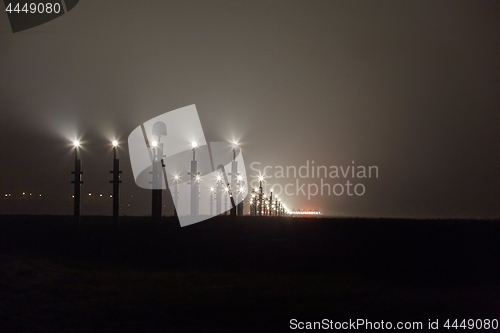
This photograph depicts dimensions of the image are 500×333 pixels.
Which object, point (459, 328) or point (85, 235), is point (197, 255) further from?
point (459, 328)

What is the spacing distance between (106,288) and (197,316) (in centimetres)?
480

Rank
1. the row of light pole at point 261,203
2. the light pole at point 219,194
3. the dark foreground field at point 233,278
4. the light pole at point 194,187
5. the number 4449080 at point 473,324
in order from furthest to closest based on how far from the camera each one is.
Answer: the row of light pole at point 261,203 < the light pole at point 219,194 < the light pole at point 194,187 < the dark foreground field at point 233,278 < the number 4449080 at point 473,324

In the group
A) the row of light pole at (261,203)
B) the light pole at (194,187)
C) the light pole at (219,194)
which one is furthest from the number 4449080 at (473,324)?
the row of light pole at (261,203)

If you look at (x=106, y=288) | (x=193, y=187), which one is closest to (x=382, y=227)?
(x=193, y=187)

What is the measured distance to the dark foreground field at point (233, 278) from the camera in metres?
15.2

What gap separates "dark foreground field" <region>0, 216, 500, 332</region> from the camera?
50.0ft

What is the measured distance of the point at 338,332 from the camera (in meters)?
13.9

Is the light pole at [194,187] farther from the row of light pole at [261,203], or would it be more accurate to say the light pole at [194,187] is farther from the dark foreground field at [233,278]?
the row of light pole at [261,203]

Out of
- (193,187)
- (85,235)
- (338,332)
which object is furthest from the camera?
(193,187)

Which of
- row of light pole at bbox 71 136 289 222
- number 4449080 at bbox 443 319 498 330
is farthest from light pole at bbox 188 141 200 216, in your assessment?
number 4449080 at bbox 443 319 498 330

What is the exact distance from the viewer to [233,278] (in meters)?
22.2

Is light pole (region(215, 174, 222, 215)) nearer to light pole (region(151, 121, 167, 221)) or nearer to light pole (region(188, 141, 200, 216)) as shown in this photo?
light pole (region(188, 141, 200, 216))

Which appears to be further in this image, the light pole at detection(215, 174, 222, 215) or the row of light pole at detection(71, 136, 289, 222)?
the light pole at detection(215, 174, 222, 215)

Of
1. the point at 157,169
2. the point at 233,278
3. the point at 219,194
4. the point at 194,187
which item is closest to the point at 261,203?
the point at 219,194
